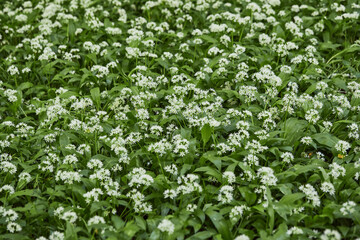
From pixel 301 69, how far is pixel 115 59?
3.25m

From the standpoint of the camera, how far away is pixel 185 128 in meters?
5.62

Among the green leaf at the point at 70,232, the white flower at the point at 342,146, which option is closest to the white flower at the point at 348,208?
the white flower at the point at 342,146

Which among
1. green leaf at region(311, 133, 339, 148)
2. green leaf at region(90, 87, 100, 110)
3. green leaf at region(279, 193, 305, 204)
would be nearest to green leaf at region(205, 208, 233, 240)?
green leaf at region(279, 193, 305, 204)

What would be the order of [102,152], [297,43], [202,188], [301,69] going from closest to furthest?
1. [202,188]
2. [102,152]
3. [301,69]
4. [297,43]

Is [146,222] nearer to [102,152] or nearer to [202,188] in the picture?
[202,188]

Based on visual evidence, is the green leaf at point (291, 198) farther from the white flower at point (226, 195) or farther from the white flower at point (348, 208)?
the white flower at point (226, 195)

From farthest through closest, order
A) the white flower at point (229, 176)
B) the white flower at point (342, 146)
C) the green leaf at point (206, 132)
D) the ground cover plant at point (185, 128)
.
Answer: the green leaf at point (206, 132)
the white flower at point (342, 146)
the white flower at point (229, 176)
the ground cover plant at point (185, 128)

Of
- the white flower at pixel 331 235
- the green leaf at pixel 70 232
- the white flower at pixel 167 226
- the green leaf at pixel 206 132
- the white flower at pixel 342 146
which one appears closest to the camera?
the white flower at pixel 331 235

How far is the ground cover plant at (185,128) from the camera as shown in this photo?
437 centimetres

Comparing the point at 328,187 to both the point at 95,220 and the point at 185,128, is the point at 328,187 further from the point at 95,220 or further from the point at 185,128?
the point at 95,220

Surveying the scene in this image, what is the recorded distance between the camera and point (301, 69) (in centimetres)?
700

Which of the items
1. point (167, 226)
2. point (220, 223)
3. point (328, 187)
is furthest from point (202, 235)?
point (328, 187)

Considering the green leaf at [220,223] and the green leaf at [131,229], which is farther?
the green leaf at [220,223]

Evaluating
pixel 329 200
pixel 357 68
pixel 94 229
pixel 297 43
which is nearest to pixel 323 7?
pixel 297 43
